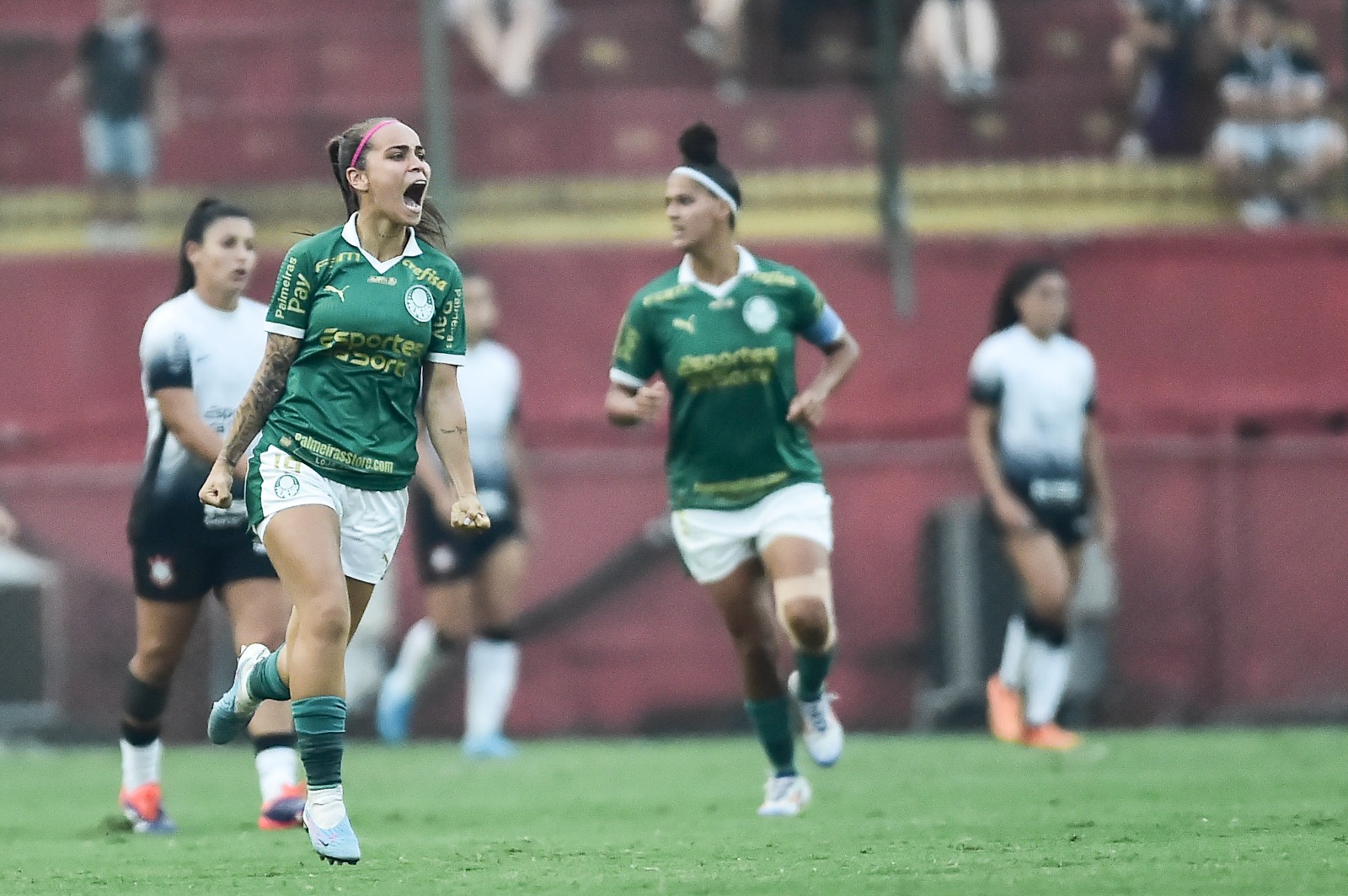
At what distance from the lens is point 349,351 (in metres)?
7.16

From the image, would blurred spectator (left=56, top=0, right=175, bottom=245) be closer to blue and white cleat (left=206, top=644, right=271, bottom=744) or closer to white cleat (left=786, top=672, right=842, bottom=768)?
white cleat (left=786, top=672, right=842, bottom=768)

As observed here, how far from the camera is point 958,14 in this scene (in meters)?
15.3

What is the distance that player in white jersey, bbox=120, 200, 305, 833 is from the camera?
8.80 m

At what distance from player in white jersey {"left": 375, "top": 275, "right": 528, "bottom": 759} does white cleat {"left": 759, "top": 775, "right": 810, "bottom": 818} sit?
379 centimetres

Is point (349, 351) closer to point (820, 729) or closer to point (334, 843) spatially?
point (334, 843)

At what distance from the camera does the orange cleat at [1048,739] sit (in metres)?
12.2

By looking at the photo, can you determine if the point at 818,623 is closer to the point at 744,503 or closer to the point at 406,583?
the point at 744,503

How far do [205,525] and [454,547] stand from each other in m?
3.93

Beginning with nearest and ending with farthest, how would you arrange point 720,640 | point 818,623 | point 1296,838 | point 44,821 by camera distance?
Result: point 1296,838
point 818,623
point 44,821
point 720,640

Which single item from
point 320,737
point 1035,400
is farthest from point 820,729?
point 1035,400

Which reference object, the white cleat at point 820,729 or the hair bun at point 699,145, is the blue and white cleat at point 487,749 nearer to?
the white cleat at point 820,729

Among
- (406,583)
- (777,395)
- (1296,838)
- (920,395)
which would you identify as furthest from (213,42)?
(1296,838)

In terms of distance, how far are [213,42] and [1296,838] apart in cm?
1014

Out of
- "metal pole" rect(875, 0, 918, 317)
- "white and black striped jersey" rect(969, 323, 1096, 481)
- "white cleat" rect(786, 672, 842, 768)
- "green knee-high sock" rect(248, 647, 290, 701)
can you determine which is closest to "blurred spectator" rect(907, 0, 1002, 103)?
"metal pole" rect(875, 0, 918, 317)
